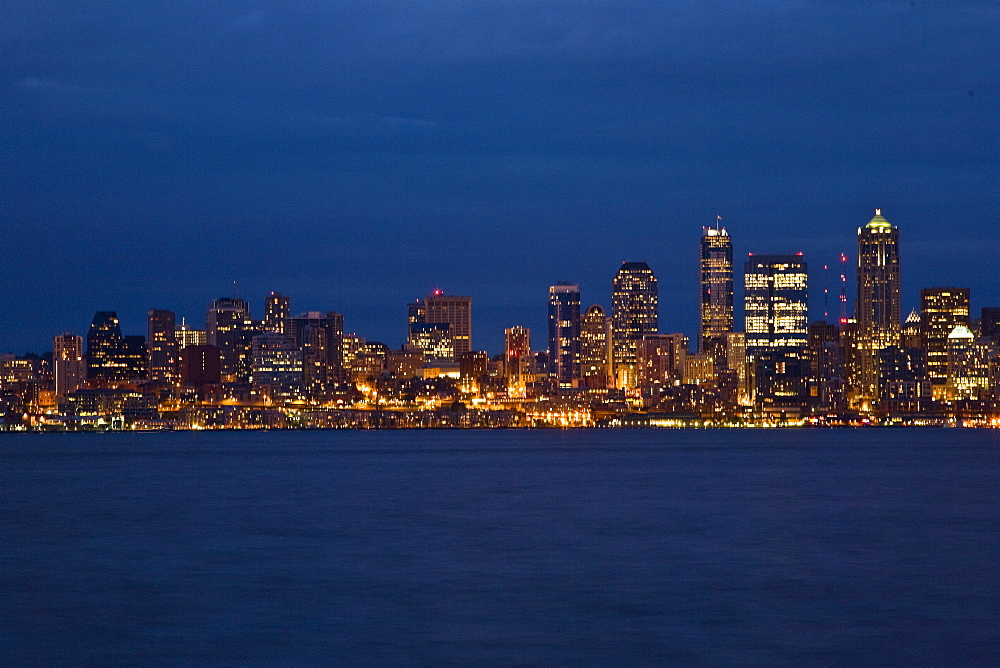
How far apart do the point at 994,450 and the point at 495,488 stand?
8511 centimetres

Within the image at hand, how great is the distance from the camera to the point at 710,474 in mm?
103125

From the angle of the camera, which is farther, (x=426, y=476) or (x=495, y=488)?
(x=426, y=476)

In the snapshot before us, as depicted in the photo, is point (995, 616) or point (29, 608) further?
point (29, 608)

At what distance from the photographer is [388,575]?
146ft

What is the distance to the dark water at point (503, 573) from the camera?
3297 centimetres

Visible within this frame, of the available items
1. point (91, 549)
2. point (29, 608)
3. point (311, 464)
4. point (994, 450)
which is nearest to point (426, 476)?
point (311, 464)

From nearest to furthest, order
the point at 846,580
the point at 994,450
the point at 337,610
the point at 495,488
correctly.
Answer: the point at 337,610 → the point at 846,580 → the point at 495,488 → the point at 994,450

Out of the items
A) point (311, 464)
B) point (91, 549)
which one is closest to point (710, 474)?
point (311, 464)

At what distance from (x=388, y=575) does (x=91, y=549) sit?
13577 mm

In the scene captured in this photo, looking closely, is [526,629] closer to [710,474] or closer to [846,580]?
[846,580]

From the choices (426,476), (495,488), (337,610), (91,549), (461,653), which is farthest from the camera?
(426,476)

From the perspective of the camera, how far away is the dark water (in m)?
33.0

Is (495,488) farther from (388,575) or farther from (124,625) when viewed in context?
(124,625)

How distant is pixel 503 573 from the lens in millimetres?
44594
